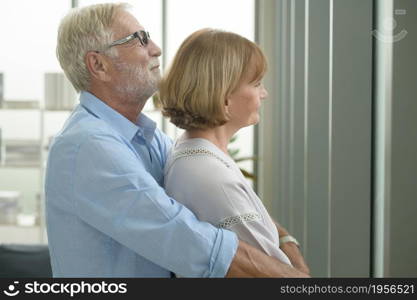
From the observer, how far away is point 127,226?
1.31 m

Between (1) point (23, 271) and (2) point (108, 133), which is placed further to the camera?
(1) point (23, 271)

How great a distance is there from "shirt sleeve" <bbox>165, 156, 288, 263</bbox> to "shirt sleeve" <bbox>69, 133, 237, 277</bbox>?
43mm

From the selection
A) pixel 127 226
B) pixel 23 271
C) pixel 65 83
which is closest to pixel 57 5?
pixel 65 83

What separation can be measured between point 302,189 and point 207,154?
167 centimetres

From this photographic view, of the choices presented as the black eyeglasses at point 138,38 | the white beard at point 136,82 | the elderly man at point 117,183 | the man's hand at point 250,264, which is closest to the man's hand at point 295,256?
the elderly man at point 117,183

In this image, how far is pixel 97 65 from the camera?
5.33ft

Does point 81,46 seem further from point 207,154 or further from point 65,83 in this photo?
point 65,83

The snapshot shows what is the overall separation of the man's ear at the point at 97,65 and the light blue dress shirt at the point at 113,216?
0.27 feet

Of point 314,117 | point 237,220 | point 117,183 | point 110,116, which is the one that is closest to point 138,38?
point 110,116

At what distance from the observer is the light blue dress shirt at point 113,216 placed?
1.28m

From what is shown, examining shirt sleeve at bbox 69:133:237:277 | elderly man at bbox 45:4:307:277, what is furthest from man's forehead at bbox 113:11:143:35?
shirt sleeve at bbox 69:133:237:277

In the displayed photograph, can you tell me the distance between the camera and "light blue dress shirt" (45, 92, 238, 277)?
128cm

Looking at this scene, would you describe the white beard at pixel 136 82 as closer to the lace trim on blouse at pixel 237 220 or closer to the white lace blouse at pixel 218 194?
the white lace blouse at pixel 218 194

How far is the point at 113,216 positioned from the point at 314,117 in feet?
4.20
